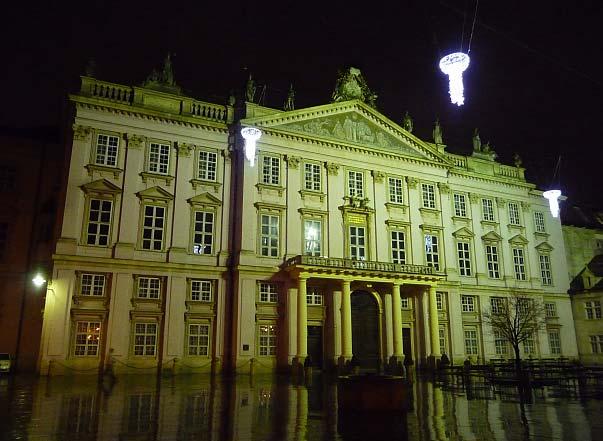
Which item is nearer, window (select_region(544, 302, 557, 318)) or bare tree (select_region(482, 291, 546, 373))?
bare tree (select_region(482, 291, 546, 373))

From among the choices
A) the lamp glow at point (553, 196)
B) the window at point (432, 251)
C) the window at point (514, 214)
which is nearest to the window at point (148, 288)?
the window at point (432, 251)

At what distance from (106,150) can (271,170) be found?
11.0 m

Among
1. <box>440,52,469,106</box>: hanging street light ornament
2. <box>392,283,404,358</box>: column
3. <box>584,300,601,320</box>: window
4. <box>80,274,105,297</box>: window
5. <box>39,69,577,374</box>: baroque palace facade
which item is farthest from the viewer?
<box>584,300,601,320</box>: window

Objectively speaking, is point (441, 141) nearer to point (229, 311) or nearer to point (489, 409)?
point (229, 311)

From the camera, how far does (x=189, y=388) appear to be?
2048cm

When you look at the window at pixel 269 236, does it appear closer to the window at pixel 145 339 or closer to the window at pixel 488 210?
the window at pixel 145 339

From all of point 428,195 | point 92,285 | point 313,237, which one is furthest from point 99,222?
point 428,195

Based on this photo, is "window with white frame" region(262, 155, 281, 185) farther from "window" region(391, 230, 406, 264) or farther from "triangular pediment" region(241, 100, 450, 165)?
"window" region(391, 230, 406, 264)

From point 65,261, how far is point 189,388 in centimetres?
1215

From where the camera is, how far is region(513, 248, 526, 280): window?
41688 millimetres

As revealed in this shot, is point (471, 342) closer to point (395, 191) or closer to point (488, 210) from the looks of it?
point (488, 210)

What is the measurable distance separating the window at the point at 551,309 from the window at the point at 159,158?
34.0 metres

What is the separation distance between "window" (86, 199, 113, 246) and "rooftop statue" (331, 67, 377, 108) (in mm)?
19040

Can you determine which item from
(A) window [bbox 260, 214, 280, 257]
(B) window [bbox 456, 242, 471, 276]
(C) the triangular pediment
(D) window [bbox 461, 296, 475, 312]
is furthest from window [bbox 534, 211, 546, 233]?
(A) window [bbox 260, 214, 280, 257]
